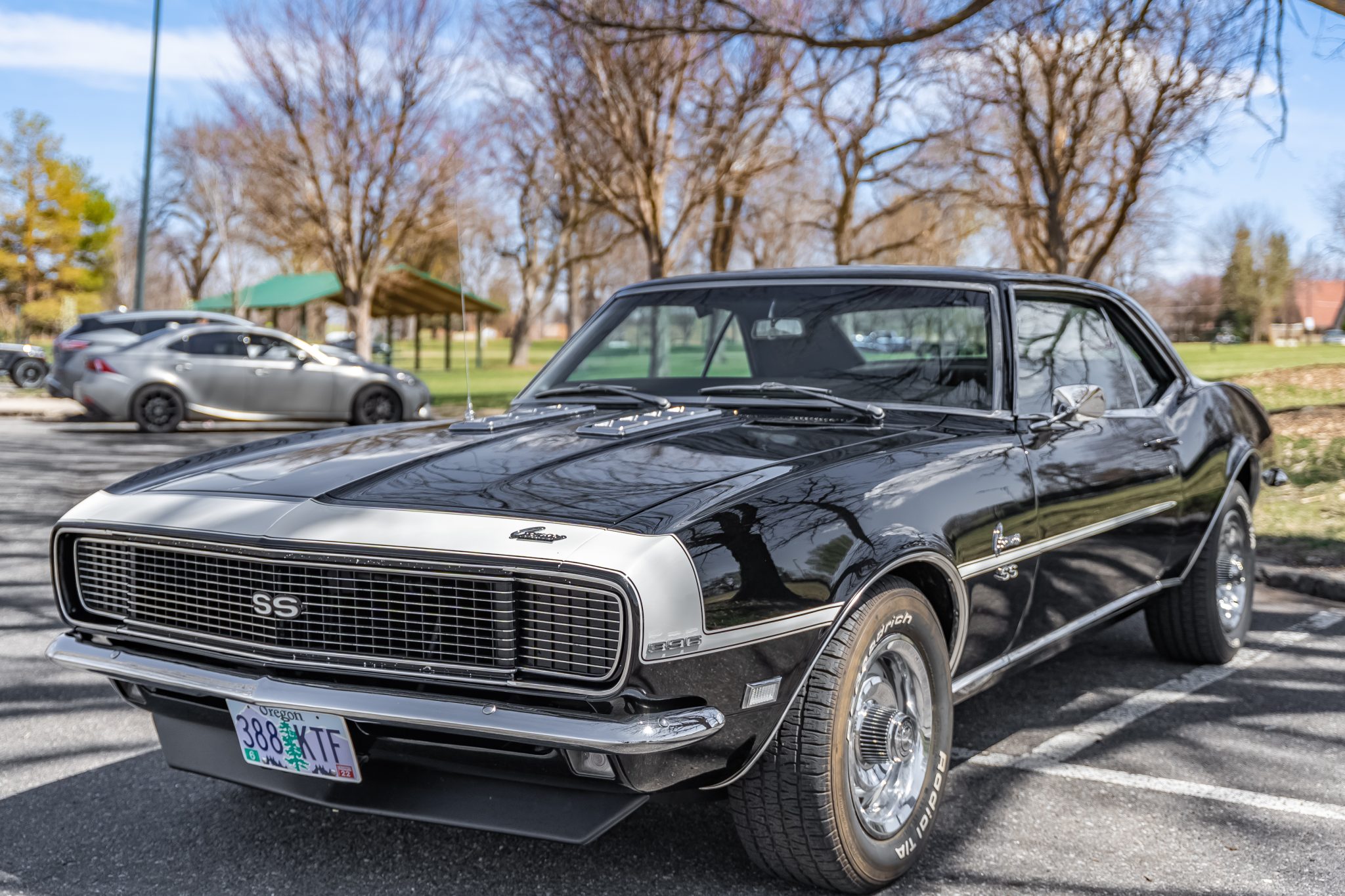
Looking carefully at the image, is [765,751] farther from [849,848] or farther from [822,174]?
[822,174]

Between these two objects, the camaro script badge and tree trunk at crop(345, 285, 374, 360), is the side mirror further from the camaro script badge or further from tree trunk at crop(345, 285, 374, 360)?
tree trunk at crop(345, 285, 374, 360)

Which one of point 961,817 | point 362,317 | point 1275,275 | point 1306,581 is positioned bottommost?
point 961,817

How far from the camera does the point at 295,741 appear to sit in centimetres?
266

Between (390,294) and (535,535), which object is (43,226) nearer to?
(390,294)

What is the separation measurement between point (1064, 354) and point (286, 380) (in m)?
14.3

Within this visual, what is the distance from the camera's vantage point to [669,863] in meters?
3.03

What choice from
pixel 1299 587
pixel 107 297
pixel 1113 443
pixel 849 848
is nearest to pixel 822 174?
pixel 1299 587

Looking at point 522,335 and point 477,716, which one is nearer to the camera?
point 477,716

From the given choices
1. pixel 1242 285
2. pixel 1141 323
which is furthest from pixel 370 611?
pixel 1242 285

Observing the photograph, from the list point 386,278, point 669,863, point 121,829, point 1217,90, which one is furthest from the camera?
point 386,278

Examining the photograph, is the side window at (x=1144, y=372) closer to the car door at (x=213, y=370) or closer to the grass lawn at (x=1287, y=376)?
the grass lawn at (x=1287, y=376)

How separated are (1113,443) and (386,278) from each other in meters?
31.5

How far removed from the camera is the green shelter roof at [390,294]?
3416 cm

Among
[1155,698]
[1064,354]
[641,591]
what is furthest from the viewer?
[1155,698]
